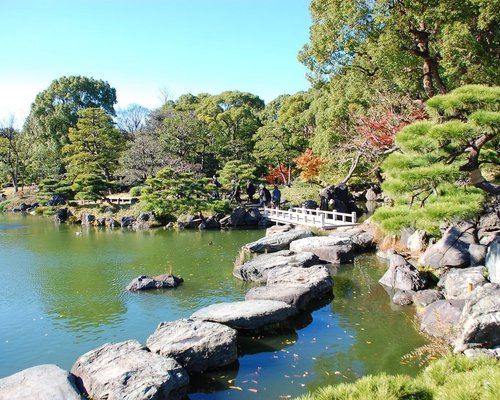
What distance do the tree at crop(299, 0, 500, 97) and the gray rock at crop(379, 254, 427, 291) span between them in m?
6.93

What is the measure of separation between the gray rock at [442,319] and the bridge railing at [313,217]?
10.1 meters

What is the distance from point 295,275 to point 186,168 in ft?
70.9

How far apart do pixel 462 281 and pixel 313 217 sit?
34.2 feet

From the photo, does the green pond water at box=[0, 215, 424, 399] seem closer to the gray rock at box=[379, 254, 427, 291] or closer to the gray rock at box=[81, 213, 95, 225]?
the gray rock at box=[379, 254, 427, 291]

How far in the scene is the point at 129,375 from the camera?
5695 millimetres

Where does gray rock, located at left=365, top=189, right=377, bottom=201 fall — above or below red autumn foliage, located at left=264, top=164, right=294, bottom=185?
below

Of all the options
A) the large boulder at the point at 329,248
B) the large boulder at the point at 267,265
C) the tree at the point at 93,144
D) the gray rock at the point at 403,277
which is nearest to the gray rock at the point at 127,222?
the tree at the point at 93,144

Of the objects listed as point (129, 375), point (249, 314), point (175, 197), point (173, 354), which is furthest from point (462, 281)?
point (175, 197)

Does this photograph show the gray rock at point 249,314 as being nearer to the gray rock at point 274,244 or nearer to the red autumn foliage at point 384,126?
the gray rock at point 274,244

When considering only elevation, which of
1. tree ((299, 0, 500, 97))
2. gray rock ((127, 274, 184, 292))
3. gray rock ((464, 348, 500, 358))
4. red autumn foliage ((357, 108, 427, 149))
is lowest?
gray rock ((127, 274, 184, 292))

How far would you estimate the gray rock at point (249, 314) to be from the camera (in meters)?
7.83

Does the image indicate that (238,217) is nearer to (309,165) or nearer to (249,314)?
(309,165)

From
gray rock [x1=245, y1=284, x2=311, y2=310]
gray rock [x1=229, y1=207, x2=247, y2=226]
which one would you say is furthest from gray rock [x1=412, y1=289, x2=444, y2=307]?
gray rock [x1=229, y1=207, x2=247, y2=226]

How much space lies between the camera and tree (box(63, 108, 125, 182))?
3338cm
